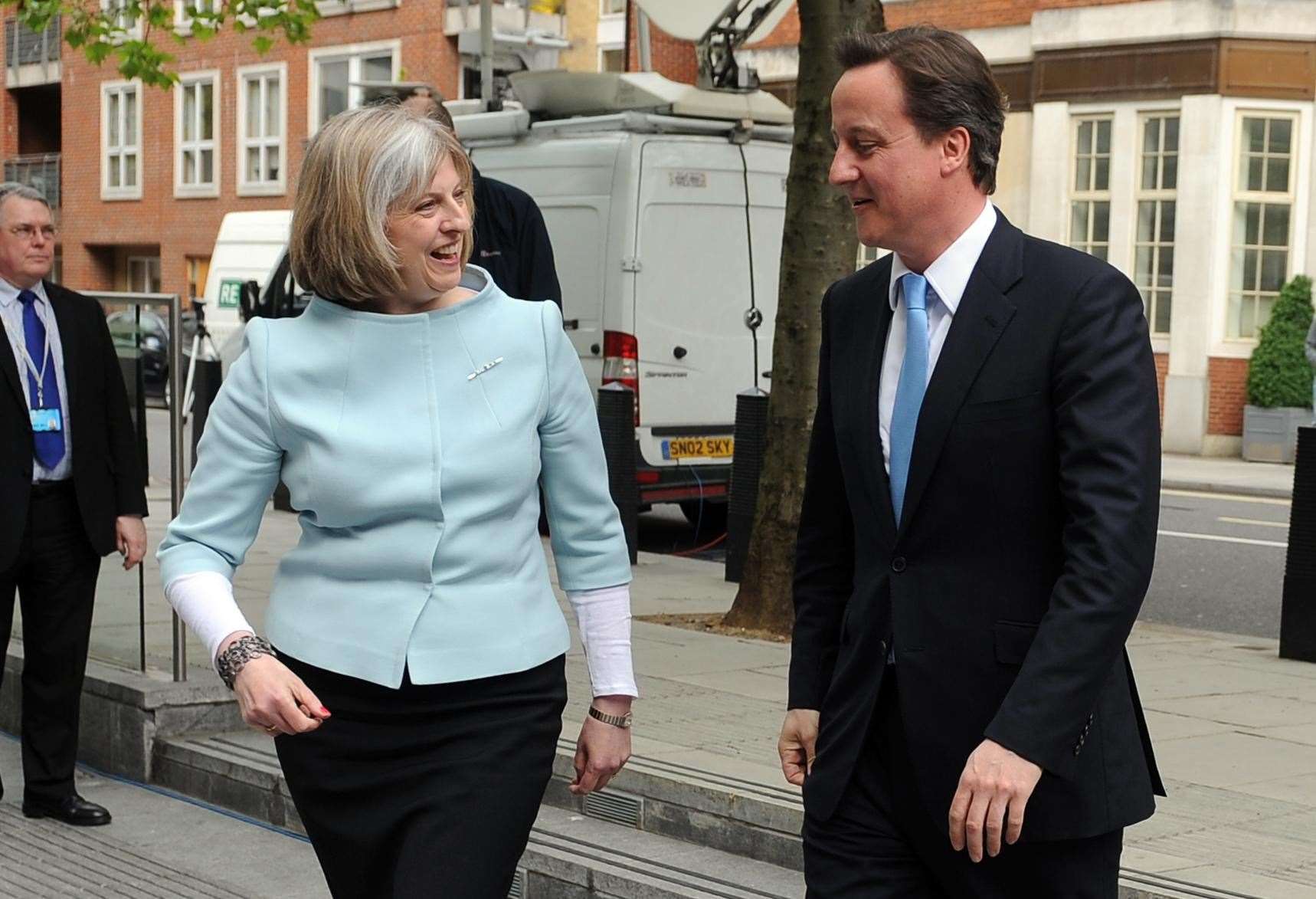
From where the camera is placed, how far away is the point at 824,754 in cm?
289

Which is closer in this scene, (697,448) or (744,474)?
(744,474)

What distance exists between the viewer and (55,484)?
6.07 meters

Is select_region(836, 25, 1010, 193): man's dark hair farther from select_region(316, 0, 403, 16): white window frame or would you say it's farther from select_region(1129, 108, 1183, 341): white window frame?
select_region(316, 0, 403, 16): white window frame

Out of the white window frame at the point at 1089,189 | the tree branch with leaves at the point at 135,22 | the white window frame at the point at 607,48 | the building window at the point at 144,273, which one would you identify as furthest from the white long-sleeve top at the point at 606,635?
the building window at the point at 144,273

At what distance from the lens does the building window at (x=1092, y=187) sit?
79.0 feet

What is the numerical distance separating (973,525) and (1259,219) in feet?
70.8

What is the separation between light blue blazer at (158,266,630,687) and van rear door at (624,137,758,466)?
31.3ft

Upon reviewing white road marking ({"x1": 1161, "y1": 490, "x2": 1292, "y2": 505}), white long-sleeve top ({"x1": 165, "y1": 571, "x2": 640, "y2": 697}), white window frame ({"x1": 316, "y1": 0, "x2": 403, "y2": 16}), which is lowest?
white road marking ({"x1": 1161, "y1": 490, "x2": 1292, "y2": 505})

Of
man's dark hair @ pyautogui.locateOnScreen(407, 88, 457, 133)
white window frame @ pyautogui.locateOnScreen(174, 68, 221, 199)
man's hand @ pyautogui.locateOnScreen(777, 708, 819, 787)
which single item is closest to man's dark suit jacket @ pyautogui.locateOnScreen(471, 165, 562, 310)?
man's dark hair @ pyautogui.locateOnScreen(407, 88, 457, 133)

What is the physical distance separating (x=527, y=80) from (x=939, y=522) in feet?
36.1

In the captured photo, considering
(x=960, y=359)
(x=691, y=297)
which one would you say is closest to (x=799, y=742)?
(x=960, y=359)

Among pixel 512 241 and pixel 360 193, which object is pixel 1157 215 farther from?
pixel 360 193

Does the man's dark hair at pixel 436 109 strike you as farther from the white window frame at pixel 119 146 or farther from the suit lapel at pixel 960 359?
the white window frame at pixel 119 146

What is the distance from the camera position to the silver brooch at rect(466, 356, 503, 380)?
295cm
